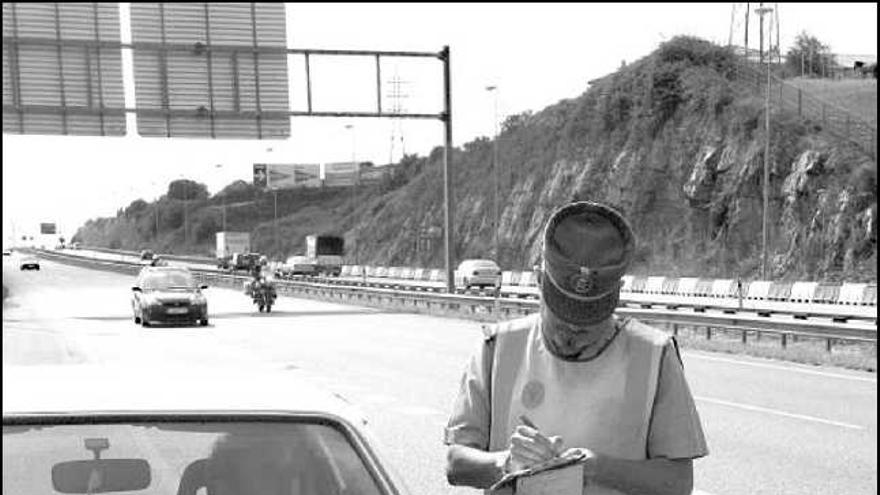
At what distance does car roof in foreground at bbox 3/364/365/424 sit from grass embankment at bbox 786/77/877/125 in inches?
2201

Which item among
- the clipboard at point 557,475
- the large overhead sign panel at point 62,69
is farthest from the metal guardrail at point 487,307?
the large overhead sign panel at point 62,69

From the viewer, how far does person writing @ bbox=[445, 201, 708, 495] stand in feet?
8.91

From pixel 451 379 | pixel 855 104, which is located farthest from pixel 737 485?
pixel 855 104

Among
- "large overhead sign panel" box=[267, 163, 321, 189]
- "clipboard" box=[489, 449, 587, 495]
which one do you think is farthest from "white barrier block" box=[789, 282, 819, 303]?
"large overhead sign panel" box=[267, 163, 321, 189]

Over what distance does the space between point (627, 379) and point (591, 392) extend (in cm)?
10

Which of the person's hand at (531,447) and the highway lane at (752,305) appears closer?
the person's hand at (531,447)

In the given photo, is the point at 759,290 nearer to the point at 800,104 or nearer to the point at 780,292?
the point at 780,292

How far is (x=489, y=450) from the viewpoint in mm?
2898

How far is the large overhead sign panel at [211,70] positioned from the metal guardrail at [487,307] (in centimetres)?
728

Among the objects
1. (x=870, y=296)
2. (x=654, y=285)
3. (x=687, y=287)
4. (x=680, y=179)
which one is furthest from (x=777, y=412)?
(x=680, y=179)

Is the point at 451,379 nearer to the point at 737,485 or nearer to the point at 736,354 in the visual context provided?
the point at 736,354

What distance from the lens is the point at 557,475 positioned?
8.32 ft

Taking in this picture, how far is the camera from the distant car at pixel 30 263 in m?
69.9

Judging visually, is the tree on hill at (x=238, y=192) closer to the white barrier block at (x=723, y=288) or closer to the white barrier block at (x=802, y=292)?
the white barrier block at (x=723, y=288)
